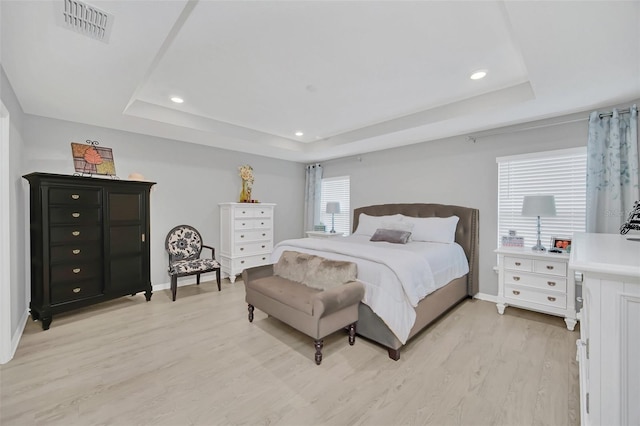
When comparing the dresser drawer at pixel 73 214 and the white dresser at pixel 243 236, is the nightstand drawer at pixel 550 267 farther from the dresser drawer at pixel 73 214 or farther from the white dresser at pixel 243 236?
the dresser drawer at pixel 73 214

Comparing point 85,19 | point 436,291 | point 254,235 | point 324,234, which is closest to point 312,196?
point 324,234

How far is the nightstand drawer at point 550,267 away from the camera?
2916mm

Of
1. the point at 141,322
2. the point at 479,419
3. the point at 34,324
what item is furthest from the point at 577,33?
the point at 34,324

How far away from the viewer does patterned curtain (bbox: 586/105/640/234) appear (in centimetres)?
275

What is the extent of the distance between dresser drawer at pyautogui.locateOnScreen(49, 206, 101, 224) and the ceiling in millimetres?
1121

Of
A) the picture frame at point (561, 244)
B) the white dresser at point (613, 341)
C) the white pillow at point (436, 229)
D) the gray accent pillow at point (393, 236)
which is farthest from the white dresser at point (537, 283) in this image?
the white dresser at point (613, 341)

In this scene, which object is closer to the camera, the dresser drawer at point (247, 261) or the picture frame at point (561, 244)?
the picture frame at point (561, 244)

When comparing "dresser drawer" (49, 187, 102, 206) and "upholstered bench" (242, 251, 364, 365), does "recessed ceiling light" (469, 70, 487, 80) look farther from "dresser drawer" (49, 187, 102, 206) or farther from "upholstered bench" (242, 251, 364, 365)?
"dresser drawer" (49, 187, 102, 206)

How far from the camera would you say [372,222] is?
4.57 m

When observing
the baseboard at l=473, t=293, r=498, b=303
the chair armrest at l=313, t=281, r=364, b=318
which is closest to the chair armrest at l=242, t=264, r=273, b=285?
the chair armrest at l=313, t=281, r=364, b=318

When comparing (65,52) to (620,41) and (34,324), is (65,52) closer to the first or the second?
(34,324)

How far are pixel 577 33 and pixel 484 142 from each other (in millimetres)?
2224

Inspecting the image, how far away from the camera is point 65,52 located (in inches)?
76.0

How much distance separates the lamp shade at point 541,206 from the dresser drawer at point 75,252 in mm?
5097
